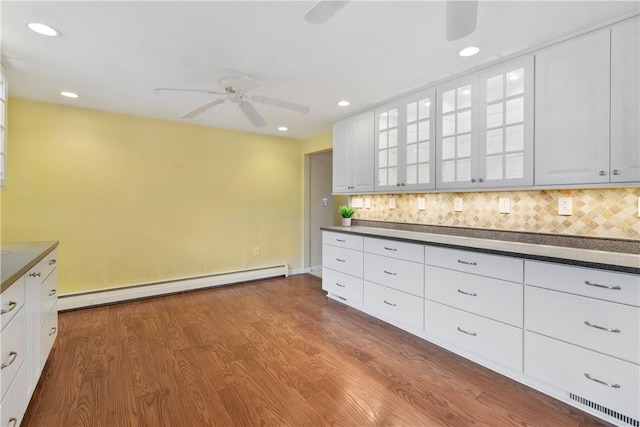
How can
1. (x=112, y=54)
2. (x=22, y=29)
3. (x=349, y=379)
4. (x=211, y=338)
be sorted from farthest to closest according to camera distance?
(x=211, y=338)
(x=112, y=54)
(x=349, y=379)
(x=22, y=29)

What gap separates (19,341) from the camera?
5.11 feet

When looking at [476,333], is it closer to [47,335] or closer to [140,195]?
[47,335]

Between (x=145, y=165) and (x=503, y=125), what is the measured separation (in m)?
4.06

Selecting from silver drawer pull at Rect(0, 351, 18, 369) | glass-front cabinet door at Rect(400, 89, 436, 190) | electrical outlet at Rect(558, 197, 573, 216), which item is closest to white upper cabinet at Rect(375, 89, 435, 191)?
glass-front cabinet door at Rect(400, 89, 436, 190)

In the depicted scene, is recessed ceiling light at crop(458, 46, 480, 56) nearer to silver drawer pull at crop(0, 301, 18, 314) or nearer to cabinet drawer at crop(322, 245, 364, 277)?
cabinet drawer at crop(322, 245, 364, 277)

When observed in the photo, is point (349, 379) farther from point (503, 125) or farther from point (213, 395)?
point (503, 125)

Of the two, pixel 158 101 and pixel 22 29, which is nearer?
pixel 22 29

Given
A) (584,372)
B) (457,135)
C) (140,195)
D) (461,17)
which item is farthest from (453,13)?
(140,195)

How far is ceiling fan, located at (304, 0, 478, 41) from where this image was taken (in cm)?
121

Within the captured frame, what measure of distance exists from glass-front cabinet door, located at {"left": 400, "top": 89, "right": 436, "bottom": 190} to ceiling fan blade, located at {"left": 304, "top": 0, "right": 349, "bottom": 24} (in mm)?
1859

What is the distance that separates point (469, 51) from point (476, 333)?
83.5 inches

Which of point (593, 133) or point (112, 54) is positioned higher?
point (112, 54)

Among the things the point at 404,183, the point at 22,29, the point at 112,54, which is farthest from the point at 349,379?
Answer: the point at 22,29

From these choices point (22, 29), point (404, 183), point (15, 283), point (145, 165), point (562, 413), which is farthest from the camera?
point (145, 165)
